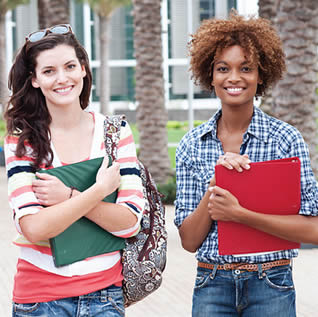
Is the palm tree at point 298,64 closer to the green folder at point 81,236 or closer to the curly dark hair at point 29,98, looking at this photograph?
the curly dark hair at point 29,98

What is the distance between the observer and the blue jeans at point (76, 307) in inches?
98.7

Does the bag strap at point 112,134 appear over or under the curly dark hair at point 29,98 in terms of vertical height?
under

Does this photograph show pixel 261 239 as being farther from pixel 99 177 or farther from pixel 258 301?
pixel 99 177

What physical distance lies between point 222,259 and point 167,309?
3.20 m

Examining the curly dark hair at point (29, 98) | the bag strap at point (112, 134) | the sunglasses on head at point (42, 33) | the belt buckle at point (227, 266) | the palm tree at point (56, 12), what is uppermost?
the palm tree at point (56, 12)

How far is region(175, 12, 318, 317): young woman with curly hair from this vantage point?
2.56 metres

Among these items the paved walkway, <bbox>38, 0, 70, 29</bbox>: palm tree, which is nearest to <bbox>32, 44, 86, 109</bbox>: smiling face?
the paved walkway

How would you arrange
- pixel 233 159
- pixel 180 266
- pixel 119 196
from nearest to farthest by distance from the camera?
pixel 233 159 → pixel 119 196 → pixel 180 266

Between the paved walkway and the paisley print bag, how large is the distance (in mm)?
2948

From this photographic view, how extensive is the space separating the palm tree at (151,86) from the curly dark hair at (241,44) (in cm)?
945

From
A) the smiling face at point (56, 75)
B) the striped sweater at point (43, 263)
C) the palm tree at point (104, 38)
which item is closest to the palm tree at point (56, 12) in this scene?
the smiling face at point (56, 75)

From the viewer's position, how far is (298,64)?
7.96m

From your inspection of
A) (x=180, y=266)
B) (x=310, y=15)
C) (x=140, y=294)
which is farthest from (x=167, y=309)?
(x=310, y=15)

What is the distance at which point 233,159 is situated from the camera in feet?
8.09
